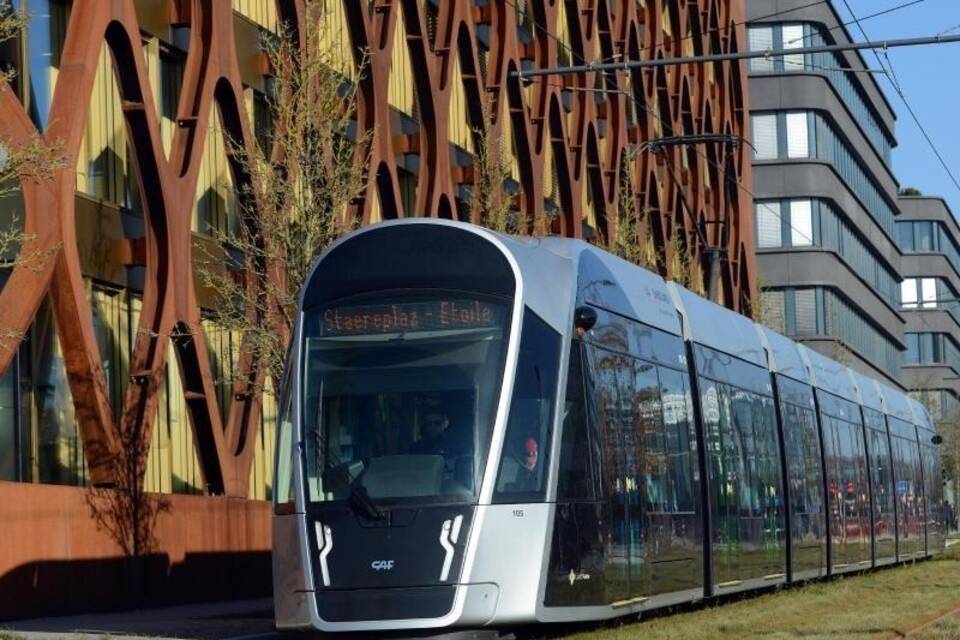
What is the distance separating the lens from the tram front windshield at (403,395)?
47.3ft

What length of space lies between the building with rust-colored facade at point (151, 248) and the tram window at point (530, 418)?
4305 mm

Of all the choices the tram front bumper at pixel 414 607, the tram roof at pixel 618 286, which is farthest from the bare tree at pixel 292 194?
the tram front bumper at pixel 414 607

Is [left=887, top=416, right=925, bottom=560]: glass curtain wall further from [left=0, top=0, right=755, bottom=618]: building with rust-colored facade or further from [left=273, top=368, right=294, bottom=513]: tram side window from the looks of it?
[left=273, top=368, right=294, bottom=513]: tram side window

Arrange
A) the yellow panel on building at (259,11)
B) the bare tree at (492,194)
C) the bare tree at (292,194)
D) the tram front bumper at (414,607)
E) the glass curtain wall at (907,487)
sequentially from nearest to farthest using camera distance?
the tram front bumper at (414,607) < the bare tree at (292,194) < the yellow panel on building at (259,11) < the bare tree at (492,194) < the glass curtain wall at (907,487)

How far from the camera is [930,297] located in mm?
118500

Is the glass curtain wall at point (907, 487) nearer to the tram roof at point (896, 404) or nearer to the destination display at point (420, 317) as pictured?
the tram roof at point (896, 404)

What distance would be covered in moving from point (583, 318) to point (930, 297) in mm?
106299

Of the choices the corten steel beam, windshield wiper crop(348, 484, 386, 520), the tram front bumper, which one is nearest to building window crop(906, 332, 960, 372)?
the corten steel beam

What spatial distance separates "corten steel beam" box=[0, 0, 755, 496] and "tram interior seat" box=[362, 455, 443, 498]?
4.10 metres

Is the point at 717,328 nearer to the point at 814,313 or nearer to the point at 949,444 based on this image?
the point at 814,313

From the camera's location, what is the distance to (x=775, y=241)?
262 ft

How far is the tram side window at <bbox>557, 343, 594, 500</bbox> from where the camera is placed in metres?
15.0

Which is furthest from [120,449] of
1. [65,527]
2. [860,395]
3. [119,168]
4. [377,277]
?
[860,395]

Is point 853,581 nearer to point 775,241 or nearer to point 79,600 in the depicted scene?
point 79,600
